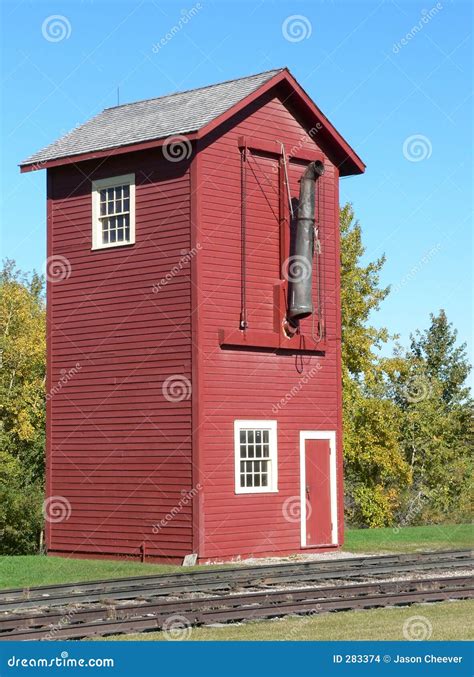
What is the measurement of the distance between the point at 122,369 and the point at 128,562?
4.10m

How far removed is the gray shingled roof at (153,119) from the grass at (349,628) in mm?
12391

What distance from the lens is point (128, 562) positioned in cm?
2533

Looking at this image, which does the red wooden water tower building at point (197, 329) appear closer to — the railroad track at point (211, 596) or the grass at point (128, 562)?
the grass at point (128, 562)

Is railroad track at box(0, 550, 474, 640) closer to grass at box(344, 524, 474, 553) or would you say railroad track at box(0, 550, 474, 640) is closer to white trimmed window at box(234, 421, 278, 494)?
white trimmed window at box(234, 421, 278, 494)

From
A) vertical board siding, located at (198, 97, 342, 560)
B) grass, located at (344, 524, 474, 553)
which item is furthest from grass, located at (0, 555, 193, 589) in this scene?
grass, located at (344, 524, 474, 553)

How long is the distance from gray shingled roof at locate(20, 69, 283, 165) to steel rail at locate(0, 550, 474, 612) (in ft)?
30.4

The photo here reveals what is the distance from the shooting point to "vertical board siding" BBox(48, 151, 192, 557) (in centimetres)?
2502

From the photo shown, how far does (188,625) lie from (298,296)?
503 inches

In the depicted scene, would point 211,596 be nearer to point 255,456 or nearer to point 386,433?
point 255,456

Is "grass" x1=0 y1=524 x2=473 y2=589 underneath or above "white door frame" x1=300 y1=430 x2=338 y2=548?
underneath

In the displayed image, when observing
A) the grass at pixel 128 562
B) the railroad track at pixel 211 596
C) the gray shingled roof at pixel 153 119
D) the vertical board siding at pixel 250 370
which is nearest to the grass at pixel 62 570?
the grass at pixel 128 562

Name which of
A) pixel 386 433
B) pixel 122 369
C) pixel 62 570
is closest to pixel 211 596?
pixel 62 570

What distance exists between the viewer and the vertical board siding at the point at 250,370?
24.9 m

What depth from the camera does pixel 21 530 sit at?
39.1 metres
